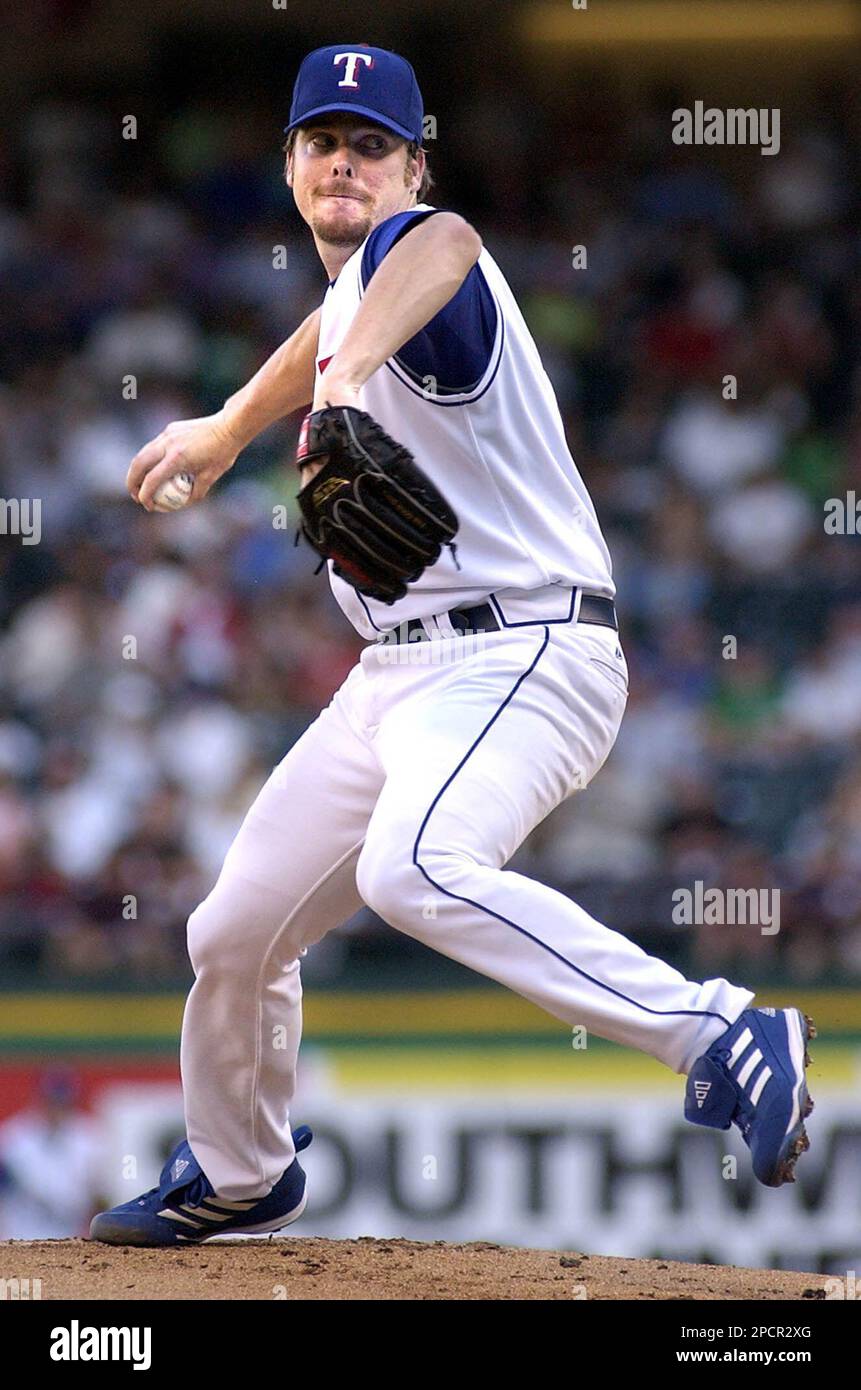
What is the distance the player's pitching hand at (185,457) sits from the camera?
336 centimetres

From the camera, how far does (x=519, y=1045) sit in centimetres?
627

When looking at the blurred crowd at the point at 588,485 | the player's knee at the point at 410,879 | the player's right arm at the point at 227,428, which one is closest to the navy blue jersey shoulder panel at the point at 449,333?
the player's right arm at the point at 227,428

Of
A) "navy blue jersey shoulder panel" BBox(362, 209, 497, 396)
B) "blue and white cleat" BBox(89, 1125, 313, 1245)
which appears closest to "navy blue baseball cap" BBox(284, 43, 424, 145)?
"navy blue jersey shoulder panel" BBox(362, 209, 497, 396)

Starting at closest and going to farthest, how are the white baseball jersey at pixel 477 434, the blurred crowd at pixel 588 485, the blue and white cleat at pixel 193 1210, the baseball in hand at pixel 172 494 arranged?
the white baseball jersey at pixel 477 434
the baseball in hand at pixel 172 494
the blue and white cleat at pixel 193 1210
the blurred crowd at pixel 588 485

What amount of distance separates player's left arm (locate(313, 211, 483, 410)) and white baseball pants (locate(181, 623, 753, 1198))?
499mm

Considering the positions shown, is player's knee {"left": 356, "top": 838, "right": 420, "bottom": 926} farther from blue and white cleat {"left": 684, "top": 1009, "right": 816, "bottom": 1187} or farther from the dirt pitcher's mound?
the dirt pitcher's mound

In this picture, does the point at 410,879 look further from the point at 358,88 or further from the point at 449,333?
the point at 358,88

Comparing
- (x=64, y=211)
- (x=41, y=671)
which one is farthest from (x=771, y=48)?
(x=41, y=671)

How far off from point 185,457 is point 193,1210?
1.43 metres

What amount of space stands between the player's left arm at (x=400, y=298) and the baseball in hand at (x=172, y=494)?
674mm

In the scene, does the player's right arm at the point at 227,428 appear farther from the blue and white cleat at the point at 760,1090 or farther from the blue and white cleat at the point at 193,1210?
the blue and white cleat at the point at 760,1090

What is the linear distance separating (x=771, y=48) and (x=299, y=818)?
8714 mm

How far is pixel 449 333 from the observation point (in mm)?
2816

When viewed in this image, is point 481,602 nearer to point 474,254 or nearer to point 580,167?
point 474,254
